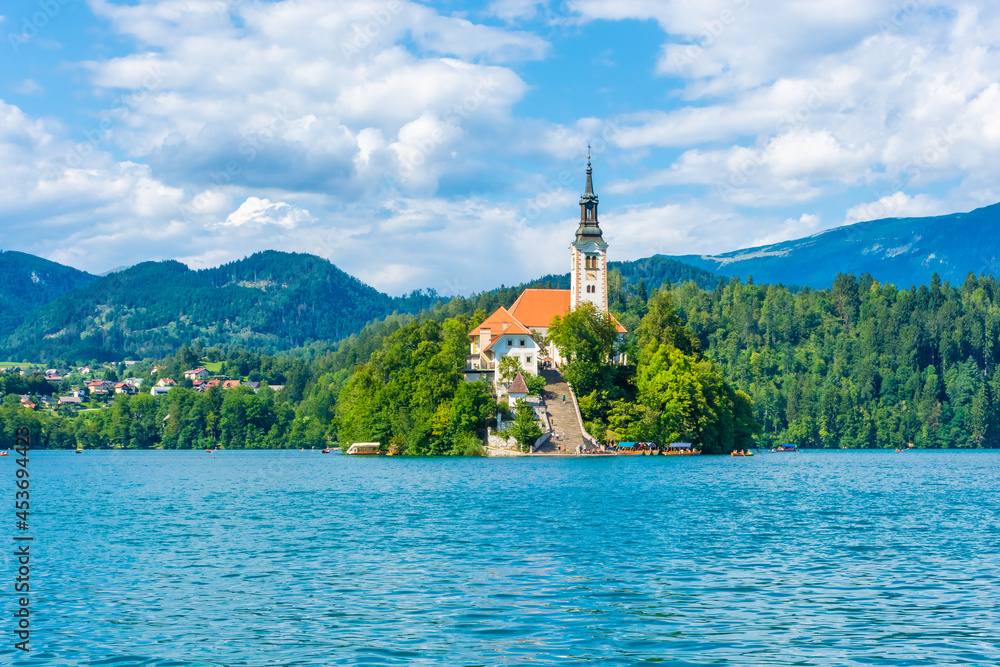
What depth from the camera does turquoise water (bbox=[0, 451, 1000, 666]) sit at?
1797 cm

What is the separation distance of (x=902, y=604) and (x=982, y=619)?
194 cm

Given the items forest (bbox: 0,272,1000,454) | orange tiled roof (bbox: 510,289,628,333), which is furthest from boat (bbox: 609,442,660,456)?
orange tiled roof (bbox: 510,289,628,333)

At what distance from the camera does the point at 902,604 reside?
21.5 metres

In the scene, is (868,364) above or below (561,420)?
above

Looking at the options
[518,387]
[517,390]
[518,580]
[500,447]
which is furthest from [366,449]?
[518,580]

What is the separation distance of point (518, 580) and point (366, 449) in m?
94.5

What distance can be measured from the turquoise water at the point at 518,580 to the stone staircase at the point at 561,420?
43.4 meters

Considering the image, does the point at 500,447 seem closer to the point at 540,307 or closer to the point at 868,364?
the point at 540,307

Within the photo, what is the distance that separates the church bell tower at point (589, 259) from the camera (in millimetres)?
112688

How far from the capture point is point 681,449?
103 metres

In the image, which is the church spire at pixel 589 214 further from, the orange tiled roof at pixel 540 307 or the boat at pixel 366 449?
the boat at pixel 366 449

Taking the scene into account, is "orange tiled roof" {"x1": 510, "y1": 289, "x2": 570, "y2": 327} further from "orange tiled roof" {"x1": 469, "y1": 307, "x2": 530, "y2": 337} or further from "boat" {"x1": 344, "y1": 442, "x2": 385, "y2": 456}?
"boat" {"x1": 344, "y1": 442, "x2": 385, "y2": 456}

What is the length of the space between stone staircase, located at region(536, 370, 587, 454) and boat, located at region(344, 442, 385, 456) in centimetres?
2261

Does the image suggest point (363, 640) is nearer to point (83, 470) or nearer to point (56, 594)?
point (56, 594)
